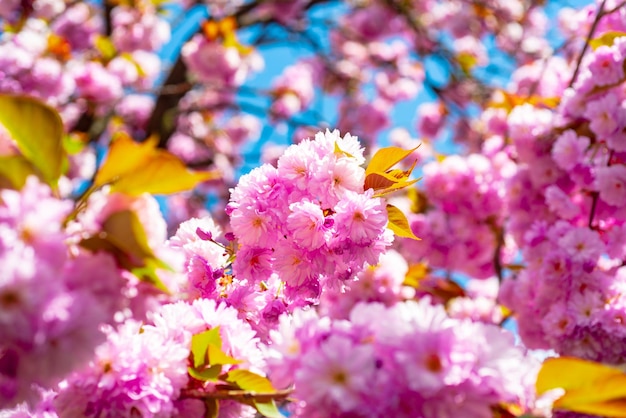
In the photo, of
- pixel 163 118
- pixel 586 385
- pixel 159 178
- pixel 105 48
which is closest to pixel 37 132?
pixel 159 178

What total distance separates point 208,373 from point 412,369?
391mm

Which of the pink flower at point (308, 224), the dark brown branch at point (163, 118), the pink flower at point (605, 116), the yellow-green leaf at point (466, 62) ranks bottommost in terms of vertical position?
the dark brown branch at point (163, 118)

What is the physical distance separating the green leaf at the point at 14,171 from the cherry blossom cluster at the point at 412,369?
44 centimetres

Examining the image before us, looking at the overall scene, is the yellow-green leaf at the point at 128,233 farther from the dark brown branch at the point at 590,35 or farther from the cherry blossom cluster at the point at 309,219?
the dark brown branch at the point at 590,35

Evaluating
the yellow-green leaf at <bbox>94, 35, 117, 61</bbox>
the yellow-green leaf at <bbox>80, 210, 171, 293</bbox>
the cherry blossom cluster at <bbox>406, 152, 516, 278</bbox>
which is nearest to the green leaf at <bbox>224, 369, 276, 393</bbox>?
the yellow-green leaf at <bbox>80, 210, 171, 293</bbox>

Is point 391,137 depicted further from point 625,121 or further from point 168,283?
point 168,283

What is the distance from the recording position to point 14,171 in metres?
0.77

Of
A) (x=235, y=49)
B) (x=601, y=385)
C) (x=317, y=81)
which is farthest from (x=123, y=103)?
(x=601, y=385)

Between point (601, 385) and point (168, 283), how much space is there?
1.97ft

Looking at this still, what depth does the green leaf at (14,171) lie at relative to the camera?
0.76m

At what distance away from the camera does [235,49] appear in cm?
464

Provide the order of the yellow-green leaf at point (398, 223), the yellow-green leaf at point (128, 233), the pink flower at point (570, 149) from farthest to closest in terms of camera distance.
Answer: the pink flower at point (570, 149), the yellow-green leaf at point (398, 223), the yellow-green leaf at point (128, 233)

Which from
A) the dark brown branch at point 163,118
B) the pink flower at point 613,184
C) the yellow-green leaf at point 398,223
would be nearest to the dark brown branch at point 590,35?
the pink flower at point 613,184

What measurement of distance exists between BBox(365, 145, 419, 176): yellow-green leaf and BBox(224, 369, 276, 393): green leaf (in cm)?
47
